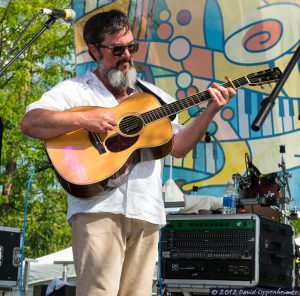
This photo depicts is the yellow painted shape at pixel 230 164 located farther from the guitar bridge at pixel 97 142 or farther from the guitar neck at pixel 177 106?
the guitar bridge at pixel 97 142

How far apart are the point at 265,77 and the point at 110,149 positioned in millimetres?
1099

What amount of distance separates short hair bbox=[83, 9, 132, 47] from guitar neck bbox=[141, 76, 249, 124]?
18.6 inches

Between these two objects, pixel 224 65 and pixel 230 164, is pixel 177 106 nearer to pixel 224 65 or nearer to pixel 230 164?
pixel 230 164

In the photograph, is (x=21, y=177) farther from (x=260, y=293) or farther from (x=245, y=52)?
(x=260, y=293)

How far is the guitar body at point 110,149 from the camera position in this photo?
11.0ft

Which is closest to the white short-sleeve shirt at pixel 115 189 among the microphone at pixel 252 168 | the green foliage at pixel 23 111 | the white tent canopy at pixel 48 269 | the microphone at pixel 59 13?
the microphone at pixel 59 13

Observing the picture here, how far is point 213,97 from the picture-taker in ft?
11.8

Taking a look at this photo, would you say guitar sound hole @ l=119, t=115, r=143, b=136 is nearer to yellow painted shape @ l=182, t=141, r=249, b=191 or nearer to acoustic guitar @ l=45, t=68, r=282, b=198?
acoustic guitar @ l=45, t=68, r=282, b=198

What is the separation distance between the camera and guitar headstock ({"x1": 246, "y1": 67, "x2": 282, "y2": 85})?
3.95 m

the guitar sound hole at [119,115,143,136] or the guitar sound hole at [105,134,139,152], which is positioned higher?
the guitar sound hole at [119,115,143,136]

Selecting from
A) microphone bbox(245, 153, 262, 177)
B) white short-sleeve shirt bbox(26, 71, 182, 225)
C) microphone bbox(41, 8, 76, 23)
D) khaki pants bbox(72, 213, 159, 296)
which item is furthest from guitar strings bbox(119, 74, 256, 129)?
microphone bbox(245, 153, 262, 177)

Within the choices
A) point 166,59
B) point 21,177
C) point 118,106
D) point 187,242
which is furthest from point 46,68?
point 118,106

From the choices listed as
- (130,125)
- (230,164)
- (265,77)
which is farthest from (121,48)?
(230,164)

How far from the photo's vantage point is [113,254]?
319cm
